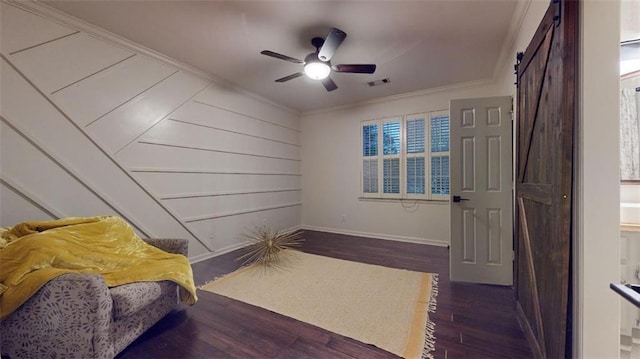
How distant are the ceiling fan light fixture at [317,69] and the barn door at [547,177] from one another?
5.65 ft

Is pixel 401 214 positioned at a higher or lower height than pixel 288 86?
lower

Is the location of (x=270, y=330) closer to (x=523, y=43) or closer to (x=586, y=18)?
(x=586, y=18)

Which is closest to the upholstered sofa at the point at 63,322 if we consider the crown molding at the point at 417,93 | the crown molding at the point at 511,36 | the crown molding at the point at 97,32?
the crown molding at the point at 97,32

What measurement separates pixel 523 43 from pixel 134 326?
385 cm

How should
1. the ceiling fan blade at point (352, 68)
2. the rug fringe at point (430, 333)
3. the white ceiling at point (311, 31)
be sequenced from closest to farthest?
1. the rug fringe at point (430, 333)
2. the white ceiling at point (311, 31)
3. the ceiling fan blade at point (352, 68)

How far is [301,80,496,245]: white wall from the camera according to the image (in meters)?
4.08

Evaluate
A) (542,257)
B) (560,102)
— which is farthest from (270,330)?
(560,102)

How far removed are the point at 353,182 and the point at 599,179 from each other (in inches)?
152

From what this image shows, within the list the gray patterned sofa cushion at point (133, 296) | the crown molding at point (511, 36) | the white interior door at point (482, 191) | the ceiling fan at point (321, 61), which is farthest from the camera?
the white interior door at point (482, 191)

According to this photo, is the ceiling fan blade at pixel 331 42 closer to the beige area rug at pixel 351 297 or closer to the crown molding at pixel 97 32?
the crown molding at pixel 97 32

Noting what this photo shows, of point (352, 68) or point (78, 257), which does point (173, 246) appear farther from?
point (352, 68)

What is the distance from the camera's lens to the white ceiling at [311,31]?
6.91ft

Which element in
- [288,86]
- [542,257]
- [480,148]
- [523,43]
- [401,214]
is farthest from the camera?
[401,214]

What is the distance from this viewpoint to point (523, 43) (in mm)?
2156
